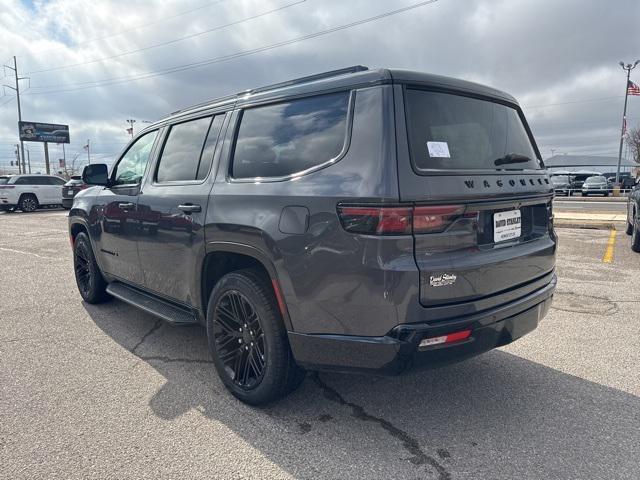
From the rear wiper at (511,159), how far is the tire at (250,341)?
159 centimetres

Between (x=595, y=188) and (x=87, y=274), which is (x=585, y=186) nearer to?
(x=595, y=188)

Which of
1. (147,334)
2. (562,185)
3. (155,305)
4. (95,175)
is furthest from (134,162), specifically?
(562,185)

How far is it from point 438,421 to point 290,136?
193cm

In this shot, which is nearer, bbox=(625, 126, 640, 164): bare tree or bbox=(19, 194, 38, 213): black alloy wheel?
bbox=(19, 194, 38, 213): black alloy wheel

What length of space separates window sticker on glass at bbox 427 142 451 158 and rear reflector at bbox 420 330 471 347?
3.02ft

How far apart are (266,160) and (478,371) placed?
2.19 meters

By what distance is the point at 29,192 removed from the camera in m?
21.5

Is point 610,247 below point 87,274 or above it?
below

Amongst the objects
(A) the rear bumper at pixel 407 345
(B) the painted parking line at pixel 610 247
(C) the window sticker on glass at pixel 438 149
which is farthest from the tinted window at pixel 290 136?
(B) the painted parking line at pixel 610 247

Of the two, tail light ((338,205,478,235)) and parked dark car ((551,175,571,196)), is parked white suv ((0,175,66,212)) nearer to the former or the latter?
tail light ((338,205,478,235))


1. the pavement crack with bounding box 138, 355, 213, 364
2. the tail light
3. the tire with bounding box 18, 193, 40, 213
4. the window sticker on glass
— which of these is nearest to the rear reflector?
the tail light

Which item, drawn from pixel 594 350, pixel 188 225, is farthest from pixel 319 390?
pixel 594 350

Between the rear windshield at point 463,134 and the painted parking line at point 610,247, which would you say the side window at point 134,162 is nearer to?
the rear windshield at point 463,134

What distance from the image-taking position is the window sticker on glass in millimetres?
2416
